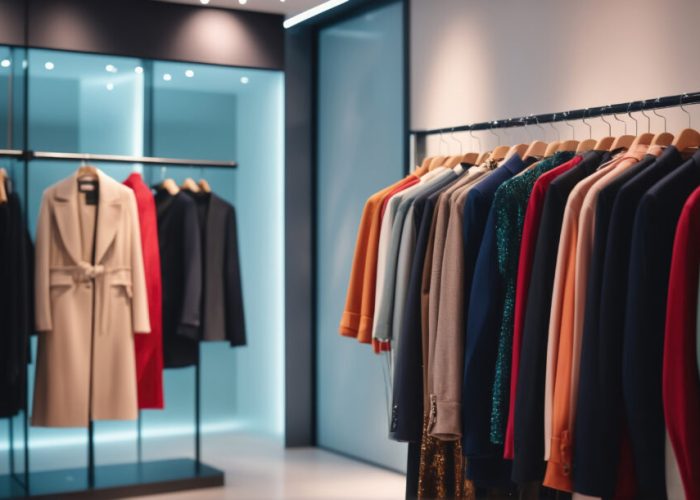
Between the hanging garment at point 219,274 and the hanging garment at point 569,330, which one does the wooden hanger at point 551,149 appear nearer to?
the hanging garment at point 569,330

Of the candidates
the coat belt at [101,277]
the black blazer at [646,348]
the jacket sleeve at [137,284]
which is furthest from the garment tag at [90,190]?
the black blazer at [646,348]

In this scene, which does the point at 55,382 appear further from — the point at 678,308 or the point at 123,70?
the point at 678,308

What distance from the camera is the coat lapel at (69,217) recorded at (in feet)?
15.6

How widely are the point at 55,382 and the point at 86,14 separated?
2.07m

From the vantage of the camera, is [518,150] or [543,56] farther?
[543,56]

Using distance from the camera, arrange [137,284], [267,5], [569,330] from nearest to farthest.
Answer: [569,330] → [137,284] → [267,5]

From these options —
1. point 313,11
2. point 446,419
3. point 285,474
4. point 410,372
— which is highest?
point 313,11

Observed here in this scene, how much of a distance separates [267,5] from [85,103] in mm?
1245

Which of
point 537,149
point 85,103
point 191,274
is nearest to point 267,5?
point 85,103

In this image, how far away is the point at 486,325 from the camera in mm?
2840

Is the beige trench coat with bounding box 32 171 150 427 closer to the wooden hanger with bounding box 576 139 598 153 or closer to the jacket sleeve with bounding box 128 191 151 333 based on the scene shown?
the jacket sleeve with bounding box 128 191 151 333

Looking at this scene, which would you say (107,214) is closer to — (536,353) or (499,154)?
(499,154)

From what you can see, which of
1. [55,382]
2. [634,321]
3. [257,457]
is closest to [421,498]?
[634,321]

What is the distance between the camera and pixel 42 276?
4.69 m
